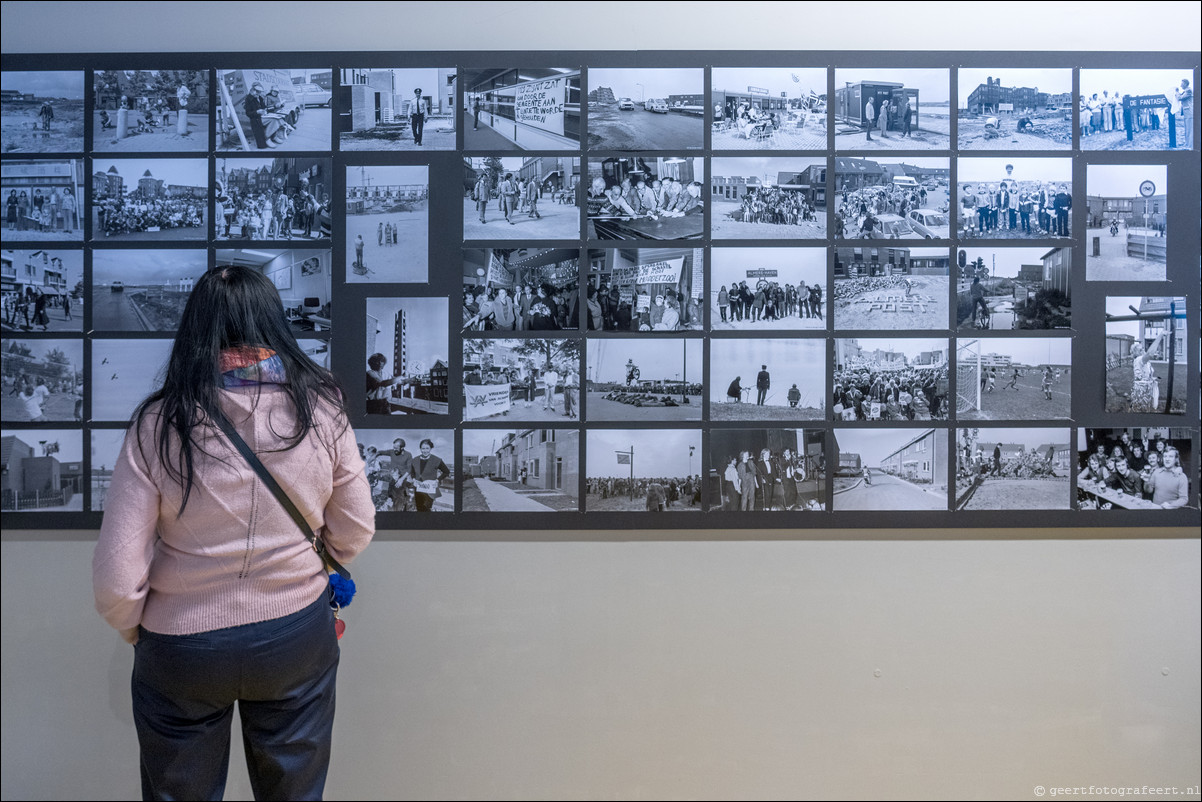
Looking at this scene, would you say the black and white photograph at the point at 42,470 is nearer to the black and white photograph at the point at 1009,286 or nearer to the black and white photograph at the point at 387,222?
the black and white photograph at the point at 387,222

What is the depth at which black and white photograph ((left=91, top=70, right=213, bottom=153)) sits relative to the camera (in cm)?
247

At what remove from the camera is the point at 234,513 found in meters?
1.69

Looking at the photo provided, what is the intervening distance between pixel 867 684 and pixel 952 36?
2140mm

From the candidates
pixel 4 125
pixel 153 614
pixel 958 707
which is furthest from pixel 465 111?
pixel 958 707

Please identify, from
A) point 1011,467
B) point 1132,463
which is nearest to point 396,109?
point 1011,467

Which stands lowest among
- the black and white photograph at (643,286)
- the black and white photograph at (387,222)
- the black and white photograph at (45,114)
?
the black and white photograph at (643,286)

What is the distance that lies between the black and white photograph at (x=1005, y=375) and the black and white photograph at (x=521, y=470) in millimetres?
1271

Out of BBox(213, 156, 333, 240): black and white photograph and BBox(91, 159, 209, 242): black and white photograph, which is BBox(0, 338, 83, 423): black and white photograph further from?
BBox(213, 156, 333, 240): black and white photograph

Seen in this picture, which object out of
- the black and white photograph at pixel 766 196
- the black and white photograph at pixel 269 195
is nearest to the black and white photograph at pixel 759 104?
the black and white photograph at pixel 766 196

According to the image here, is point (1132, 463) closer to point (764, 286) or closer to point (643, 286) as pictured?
point (764, 286)

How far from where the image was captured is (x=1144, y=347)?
253 centimetres

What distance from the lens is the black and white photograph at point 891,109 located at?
2496 millimetres

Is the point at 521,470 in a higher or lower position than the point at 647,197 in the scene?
lower

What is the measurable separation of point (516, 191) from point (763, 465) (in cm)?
118
